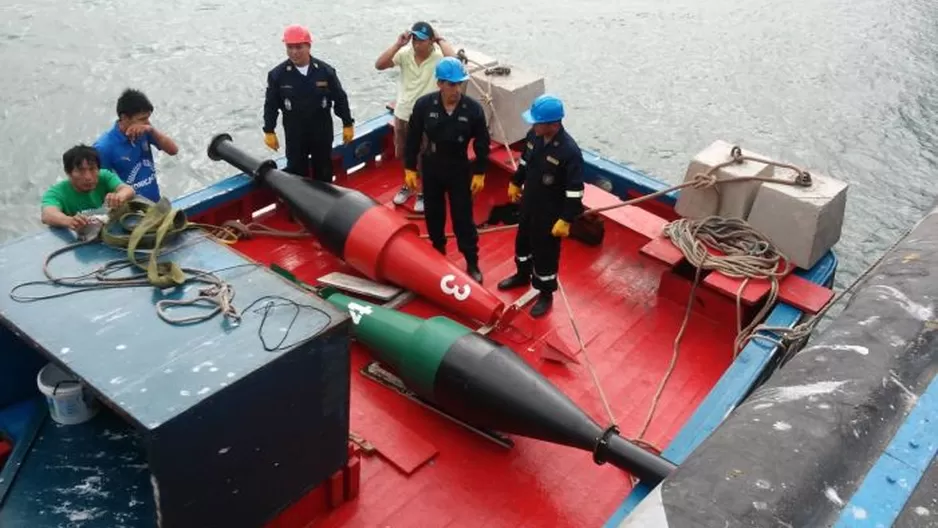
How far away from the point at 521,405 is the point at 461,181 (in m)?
1.89

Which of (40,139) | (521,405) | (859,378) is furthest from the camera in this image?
(40,139)

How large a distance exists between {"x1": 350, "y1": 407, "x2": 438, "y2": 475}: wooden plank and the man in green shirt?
1.70m

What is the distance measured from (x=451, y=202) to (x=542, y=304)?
921 mm

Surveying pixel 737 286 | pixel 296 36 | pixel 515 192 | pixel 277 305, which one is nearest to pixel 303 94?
pixel 296 36

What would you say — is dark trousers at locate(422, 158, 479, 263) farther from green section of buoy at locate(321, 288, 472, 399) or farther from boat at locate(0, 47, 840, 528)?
green section of buoy at locate(321, 288, 472, 399)

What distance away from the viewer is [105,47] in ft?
51.5

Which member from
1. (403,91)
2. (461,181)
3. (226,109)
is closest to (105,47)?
(226,109)

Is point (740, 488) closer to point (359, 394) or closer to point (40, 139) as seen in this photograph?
point (359, 394)

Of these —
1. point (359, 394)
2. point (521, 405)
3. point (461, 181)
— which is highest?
point (461, 181)

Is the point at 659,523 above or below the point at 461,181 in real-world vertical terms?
above

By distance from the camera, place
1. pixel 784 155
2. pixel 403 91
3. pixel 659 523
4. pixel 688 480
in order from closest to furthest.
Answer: pixel 659 523 → pixel 688 480 → pixel 403 91 → pixel 784 155

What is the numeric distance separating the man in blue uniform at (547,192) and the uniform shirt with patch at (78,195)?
2389 mm

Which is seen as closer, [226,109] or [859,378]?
[859,378]

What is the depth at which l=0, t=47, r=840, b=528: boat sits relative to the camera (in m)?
3.19
